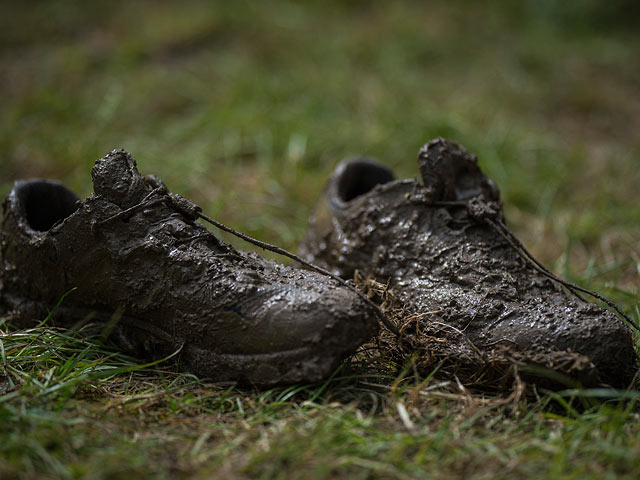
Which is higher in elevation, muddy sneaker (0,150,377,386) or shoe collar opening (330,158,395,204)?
shoe collar opening (330,158,395,204)

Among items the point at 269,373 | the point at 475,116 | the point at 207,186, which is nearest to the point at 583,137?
the point at 475,116

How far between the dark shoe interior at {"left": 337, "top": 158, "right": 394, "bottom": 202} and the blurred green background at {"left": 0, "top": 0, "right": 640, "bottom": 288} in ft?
1.51

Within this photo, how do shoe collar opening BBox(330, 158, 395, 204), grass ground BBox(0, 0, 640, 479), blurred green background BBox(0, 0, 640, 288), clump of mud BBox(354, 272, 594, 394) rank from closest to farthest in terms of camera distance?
grass ground BBox(0, 0, 640, 479)
clump of mud BBox(354, 272, 594, 394)
shoe collar opening BBox(330, 158, 395, 204)
blurred green background BBox(0, 0, 640, 288)

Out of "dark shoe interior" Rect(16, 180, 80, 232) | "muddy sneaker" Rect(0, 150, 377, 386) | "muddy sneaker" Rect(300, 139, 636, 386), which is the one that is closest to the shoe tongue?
"muddy sneaker" Rect(0, 150, 377, 386)

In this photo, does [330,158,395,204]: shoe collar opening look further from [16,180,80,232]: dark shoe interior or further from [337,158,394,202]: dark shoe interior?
[16,180,80,232]: dark shoe interior

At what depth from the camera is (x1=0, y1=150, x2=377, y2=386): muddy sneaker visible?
1.53m

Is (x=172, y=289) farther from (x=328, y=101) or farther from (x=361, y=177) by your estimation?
(x=328, y=101)

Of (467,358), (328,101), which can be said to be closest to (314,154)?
(328,101)

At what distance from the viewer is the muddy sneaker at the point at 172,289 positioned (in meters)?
1.53

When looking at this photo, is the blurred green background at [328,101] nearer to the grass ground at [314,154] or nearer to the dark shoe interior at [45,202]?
the grass ground at [314,154]

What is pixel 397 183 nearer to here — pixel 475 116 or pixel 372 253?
pixel 372 253

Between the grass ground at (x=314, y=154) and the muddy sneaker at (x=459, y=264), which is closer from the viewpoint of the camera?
the grass ground at (x=314, y=154)

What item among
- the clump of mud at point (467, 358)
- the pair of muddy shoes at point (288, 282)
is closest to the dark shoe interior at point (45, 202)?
the pair of muddy shoes at point (288, 282)

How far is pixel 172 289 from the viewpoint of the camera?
5.54ft
